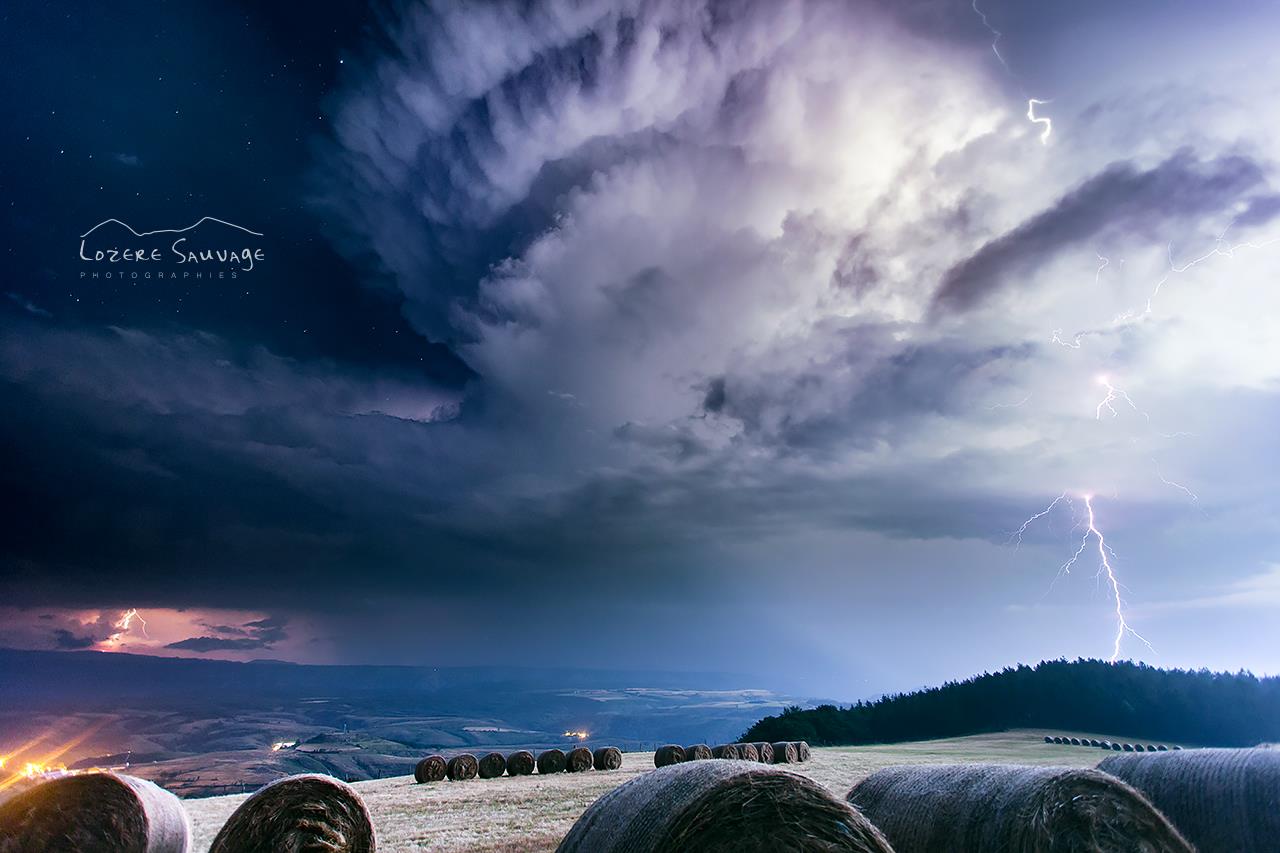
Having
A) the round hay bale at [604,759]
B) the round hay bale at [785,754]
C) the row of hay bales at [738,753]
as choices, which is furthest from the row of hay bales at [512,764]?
the round hay bale at [785,754]

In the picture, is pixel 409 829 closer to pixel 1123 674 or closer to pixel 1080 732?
pixel 1080 732

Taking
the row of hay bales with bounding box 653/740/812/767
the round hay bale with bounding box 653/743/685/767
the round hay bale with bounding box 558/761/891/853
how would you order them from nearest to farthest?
the round hay bale with bounding box 558/761/891/853
the row of hay bales with bounding box 653/740/812/767
the round hay bale with bounding box 653/743/685/767

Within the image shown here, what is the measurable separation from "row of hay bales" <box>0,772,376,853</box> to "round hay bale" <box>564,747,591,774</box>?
2421 centimetres

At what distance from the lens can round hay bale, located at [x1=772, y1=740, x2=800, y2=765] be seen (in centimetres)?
3794

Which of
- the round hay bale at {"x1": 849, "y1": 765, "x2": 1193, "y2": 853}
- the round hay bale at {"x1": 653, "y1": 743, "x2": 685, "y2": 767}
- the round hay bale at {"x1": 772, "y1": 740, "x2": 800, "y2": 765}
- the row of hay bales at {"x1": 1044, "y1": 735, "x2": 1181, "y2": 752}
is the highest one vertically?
the round hay bale at {"x1": 849, "y1": 765, "x2": 1193, "y2": 853}

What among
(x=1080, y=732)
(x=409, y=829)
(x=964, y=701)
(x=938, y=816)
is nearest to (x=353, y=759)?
(x=964, y=701)

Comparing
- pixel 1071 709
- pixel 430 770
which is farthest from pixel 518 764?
pixel 1071 709

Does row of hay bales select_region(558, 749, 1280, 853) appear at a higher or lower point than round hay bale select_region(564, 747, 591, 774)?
higher

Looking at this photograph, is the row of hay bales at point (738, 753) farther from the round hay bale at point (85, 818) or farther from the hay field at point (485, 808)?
the round hay bale at point (85, 818)

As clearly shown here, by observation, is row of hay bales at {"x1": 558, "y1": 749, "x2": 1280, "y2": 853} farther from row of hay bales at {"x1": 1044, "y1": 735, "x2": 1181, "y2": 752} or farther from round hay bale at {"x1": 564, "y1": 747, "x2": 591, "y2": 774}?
row of hay bales at {"x1": 1044, "y1": 735, "x2": 1181, "y2": 752}

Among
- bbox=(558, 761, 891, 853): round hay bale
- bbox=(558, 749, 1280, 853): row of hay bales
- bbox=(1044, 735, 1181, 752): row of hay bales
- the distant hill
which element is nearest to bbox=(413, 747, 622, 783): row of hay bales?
bbox=(558, 749, 1280, 853): row of hay bales

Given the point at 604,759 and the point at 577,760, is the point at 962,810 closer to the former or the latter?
the point at 577,760

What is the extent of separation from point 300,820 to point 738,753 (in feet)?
82.6

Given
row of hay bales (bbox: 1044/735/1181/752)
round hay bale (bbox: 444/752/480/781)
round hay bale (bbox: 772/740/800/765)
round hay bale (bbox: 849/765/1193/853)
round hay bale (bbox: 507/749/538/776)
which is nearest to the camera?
round hay bale (bbox: 849/765/1193/853)
